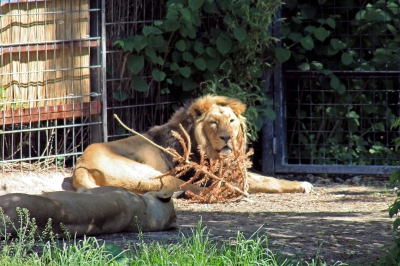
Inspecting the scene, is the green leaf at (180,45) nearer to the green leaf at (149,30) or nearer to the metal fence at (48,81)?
the green leaf at (149,30)

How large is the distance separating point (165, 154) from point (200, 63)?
1251 millimetres

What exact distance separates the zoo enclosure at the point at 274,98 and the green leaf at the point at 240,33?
2.34 ft

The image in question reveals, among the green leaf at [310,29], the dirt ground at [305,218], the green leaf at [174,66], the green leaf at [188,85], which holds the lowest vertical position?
the dirt ground at [305,218]

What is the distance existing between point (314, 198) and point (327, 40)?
8.71 feet

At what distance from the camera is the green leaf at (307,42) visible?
28.9 feet

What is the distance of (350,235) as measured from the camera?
214 inches

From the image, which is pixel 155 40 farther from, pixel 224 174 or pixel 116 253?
pixel 116 253

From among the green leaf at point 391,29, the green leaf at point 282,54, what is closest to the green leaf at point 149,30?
the green leaf at point 282,54

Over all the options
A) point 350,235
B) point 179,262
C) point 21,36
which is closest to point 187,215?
point 350,235

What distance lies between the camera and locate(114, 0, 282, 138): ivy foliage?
8398mm

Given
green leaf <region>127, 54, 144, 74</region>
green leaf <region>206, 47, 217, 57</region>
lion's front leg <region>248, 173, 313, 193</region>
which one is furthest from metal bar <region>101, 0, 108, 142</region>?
lion's front leg <region>248, 173, 313, 193</region>

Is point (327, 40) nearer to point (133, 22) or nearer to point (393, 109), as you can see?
point (393, 109)

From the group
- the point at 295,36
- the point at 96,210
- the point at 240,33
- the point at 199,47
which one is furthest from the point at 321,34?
the point at 96,210

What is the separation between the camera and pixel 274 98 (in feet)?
29.8
